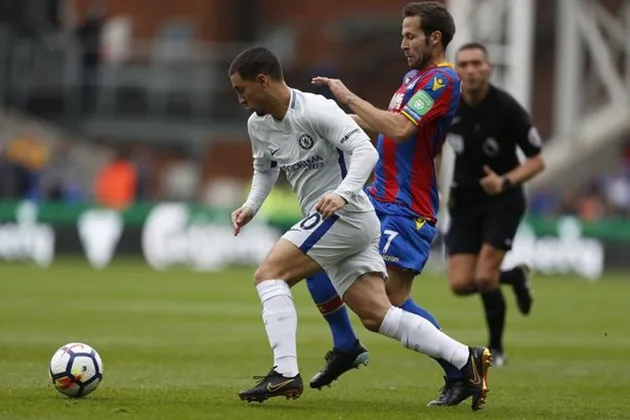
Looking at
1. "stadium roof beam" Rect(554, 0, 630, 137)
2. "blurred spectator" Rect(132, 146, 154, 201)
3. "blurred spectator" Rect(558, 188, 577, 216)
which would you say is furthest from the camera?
"stadium roof beam" Rect(554, 0, 630, 137)

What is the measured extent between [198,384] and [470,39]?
767 inches

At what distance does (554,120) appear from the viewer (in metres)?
43.3

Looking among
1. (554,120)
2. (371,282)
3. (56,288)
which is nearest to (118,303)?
(56,288)

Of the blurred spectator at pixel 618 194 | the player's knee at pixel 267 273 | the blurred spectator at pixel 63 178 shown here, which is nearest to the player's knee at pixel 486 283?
the player's knee at pixel 267 273

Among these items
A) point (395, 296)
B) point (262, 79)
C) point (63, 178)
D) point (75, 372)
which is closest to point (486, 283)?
point (395, 296)

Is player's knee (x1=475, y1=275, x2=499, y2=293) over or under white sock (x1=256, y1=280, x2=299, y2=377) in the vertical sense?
over

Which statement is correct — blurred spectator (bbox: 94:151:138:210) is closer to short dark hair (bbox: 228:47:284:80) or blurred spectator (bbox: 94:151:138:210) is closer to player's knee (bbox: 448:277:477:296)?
player's knee (bbox: 448:277:477:296)

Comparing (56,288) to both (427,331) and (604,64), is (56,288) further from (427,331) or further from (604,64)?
(604,64)

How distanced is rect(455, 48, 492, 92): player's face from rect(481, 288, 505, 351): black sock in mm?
1756

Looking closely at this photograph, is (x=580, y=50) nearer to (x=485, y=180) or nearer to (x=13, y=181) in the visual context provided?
(x=13, y=181)

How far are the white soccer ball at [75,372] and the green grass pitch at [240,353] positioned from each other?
10 centimetres

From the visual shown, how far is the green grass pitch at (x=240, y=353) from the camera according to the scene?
899 centimetres

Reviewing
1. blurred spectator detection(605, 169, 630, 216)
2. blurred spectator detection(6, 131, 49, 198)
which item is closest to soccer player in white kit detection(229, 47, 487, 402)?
blurred spectator detection(6, 131, 49, 198)

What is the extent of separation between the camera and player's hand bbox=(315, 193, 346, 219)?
8492 mm
